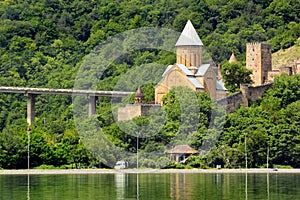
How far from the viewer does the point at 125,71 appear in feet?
411

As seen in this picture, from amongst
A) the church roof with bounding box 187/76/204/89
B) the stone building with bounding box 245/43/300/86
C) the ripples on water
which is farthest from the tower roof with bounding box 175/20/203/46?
the ripples on water

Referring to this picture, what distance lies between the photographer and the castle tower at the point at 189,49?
101312 mm

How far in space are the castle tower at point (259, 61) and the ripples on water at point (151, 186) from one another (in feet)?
89.8

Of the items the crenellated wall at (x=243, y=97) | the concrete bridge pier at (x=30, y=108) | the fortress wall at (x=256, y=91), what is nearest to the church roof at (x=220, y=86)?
the crenellated wall at (x=243, y=97)

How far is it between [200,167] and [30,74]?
4455 centimetres

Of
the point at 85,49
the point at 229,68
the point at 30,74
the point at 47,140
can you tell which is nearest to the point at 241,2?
the point at 85,49

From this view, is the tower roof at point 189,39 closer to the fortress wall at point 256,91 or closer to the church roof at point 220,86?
the church roof at point 220,86

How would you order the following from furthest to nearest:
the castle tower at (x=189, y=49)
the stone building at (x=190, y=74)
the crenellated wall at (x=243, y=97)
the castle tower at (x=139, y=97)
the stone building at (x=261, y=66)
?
the stone building at (x=261, y=66) < the castle tower at (x=189, y=49) < the stone building at (x=190, y=74) < the castle tower at (x=139, y=97) < the crenellated wall at (x=243, y=97)

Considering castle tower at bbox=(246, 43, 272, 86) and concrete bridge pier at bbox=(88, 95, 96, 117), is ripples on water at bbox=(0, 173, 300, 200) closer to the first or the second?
concrete bridge pier at bbox=(88, 95, 96, 117)

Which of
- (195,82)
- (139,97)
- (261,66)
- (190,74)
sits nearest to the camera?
(195,82)

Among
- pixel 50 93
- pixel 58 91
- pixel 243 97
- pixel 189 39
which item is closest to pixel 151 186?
pixel 243 97

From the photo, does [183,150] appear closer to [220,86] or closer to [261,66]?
[220,86]

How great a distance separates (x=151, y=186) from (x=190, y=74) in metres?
31.1

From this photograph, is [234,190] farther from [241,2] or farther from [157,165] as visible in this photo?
[241,2]
